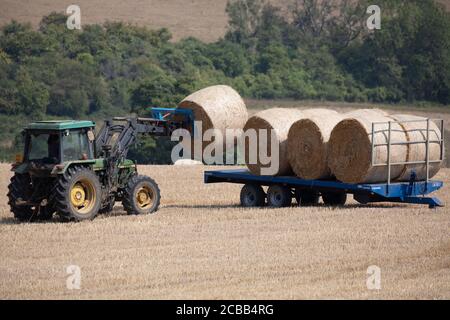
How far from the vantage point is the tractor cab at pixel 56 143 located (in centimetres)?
1883

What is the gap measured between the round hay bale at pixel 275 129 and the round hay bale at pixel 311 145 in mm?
247

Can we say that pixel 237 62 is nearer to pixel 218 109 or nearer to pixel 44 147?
pixel 218 109

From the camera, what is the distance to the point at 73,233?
58.7 ft

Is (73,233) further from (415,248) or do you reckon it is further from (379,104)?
(379,104)

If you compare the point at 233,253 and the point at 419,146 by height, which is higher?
the point at 419,146

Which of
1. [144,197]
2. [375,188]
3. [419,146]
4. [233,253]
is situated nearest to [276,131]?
[375,188]

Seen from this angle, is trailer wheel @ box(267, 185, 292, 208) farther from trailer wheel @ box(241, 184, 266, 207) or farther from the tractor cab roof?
the tractor cab roof

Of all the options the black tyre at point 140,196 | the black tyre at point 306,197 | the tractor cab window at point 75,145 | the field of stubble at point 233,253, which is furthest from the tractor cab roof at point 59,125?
the black tyre at point 306,197

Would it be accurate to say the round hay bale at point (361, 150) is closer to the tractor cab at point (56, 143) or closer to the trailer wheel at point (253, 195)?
the trailer wheel at point (253, 195)

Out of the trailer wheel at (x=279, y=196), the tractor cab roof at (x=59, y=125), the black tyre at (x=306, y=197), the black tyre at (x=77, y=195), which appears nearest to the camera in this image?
the black tyre at (x=77, y=195)

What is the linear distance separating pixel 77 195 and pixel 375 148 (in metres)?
5.13

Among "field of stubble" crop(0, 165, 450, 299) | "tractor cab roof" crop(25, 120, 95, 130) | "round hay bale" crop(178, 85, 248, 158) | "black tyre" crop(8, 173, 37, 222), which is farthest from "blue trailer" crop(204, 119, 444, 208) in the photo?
"black tyre" crop(8, 173, 37, 222)

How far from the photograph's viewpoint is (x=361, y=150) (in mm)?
19625

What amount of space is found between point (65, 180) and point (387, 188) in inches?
219
